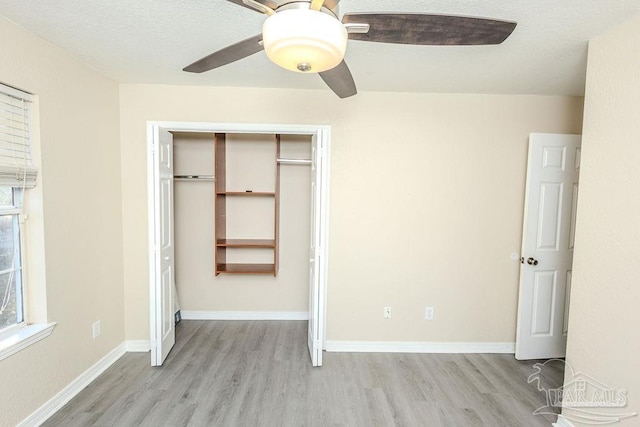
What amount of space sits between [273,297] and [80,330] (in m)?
1.80

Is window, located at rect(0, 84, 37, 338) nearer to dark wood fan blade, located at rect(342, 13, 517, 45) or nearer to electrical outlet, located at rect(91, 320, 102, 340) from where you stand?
electrical outlet, located at rect(91, 320, 102, 340)

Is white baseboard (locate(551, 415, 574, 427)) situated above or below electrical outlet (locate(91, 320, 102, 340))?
below

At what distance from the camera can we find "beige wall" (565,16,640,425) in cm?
153

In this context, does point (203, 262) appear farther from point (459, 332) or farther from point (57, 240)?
point (459, 332)

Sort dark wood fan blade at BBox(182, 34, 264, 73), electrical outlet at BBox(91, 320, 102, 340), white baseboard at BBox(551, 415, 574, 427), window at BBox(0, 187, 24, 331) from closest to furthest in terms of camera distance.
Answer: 1. dark wood fan blade at BBox(182, 34, 264, 73)
2. window at BBox(0, 187, 24, 331)
3. white baseboard at BBox(551, 415, 574, 427)
4. electrical outlet at BBox(91, 320, 102, 340)

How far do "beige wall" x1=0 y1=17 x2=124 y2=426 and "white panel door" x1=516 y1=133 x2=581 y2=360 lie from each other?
12.0 feet

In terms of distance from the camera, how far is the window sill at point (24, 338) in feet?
5.45

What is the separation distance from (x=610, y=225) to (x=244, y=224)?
3129 millimetres

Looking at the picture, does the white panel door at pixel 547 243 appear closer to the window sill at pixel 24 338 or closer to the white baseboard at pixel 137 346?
the white baseboard at pixel 137 346

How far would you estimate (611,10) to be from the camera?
1.47m

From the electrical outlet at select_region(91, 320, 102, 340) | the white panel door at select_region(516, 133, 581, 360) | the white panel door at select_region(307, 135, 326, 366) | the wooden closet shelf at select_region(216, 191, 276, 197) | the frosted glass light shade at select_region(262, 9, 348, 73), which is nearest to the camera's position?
the frosted glass light shade at select_region(262, 9, 348, 73)

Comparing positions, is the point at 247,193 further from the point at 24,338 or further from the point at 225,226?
the point at 24,338

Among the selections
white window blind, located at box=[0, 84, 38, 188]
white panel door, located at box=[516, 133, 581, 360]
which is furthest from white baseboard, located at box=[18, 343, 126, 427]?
white panel door, located at box=[516, 133, 581, 360]

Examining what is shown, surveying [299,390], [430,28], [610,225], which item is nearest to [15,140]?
[430,28]
